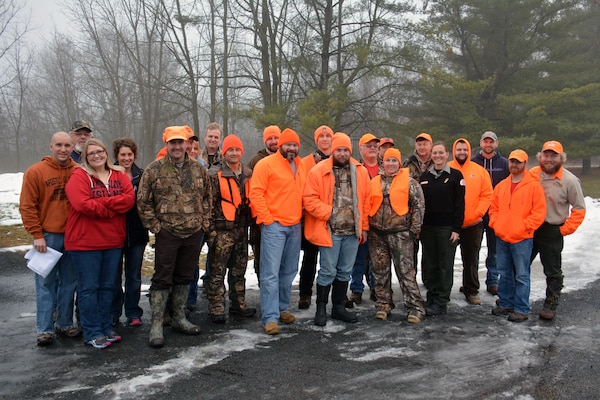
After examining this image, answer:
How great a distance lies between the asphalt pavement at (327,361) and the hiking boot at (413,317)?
2.8 inches

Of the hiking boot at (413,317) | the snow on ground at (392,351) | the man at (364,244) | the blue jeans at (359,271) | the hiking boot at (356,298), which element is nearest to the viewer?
the snow on ground at (392,351)

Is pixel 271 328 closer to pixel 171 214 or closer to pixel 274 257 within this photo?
pixel 274 257

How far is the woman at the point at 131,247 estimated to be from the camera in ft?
15.7

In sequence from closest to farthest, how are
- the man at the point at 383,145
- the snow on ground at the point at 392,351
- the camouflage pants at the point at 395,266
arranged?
the snow on ground at the point at 392,351, the camouflage pants at the point at 395,266, the man at the point at 383,145

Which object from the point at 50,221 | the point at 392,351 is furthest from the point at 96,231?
the point at 392,351

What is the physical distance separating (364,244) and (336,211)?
1.10m

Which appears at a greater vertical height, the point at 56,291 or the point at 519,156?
the point at 519,156

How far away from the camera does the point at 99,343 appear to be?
14.1 feet

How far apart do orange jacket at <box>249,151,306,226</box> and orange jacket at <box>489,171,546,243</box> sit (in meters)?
2.52

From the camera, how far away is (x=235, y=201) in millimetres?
4992

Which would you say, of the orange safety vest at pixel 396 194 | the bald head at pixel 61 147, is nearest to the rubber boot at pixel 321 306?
the orange safety vest at pixel 396 194

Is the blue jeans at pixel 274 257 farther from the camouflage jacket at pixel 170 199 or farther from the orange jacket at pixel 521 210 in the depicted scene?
the orange jacket at pixel 521 210

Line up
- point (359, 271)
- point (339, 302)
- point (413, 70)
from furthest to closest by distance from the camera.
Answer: point (413, 70) → point (359, 271) → point (339, 302)

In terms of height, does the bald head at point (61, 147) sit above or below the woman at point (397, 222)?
above
